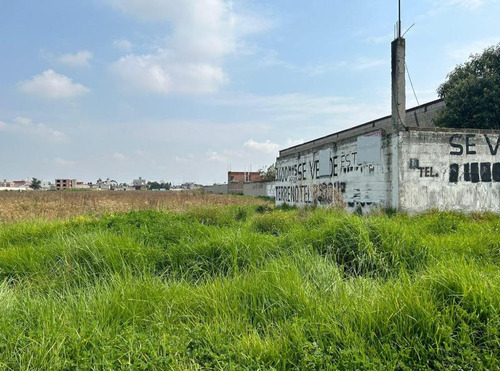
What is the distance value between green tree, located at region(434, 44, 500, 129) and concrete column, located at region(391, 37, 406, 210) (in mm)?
7940

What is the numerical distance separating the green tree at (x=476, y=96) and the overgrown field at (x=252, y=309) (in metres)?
14.8

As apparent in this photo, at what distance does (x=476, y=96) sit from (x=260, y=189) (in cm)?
2492

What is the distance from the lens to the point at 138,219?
7.65 m

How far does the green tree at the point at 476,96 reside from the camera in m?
16.4

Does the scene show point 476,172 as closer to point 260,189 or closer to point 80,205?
point 80,205

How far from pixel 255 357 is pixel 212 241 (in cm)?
267

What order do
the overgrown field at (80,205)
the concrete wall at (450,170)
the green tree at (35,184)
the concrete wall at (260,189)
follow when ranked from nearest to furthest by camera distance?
the concrete wall at (450,170) → the overgrown field at (80,205) → the concrete wall at (260,189) → the green tree at (35,184)

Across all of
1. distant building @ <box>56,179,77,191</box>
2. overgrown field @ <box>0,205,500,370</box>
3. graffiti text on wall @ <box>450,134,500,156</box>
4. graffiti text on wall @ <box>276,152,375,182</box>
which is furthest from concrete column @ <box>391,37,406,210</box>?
distant building @ <box>56,179,77,191</box>

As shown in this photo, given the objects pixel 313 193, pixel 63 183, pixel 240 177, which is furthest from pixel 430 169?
pixel 63 183

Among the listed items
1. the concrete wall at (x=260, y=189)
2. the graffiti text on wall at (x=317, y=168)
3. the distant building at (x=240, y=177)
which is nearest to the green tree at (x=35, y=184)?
the distant building at (x=240, y=177)

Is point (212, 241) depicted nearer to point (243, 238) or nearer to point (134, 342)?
point (243, 238)

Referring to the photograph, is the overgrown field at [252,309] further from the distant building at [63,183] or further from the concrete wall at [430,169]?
the distant building at [63,183]

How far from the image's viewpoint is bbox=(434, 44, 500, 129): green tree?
646 inches

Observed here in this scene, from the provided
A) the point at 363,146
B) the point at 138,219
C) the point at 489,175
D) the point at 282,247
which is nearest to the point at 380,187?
the point at 363,146
